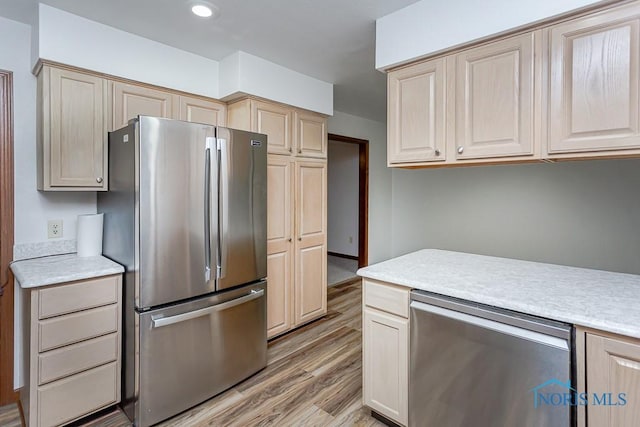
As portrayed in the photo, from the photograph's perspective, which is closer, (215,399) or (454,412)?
(454,412)

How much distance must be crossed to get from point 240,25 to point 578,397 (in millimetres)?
2580

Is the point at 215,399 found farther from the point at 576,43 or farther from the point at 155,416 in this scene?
the point at 576,43

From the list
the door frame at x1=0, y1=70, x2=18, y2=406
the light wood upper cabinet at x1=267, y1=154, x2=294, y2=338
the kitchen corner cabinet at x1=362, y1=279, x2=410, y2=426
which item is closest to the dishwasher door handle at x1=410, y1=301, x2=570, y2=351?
the kitchen corner cabinet at x1=362, y1=279, x2=410, y2=426

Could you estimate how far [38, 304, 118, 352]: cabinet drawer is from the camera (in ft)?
5.40

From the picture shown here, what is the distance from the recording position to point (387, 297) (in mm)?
1702

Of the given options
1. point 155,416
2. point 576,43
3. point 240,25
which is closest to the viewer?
point 576,43

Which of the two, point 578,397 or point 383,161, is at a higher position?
point 383,161

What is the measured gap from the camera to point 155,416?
1.79 m

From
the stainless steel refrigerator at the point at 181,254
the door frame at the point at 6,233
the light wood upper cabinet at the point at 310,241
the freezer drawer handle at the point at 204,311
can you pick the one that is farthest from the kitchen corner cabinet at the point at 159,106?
the freezer drawer handle at the point at 204,311

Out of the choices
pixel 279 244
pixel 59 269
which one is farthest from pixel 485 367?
pixel 59 269

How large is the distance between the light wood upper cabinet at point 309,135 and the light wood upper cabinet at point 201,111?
2.16 ft

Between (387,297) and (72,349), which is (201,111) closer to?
(72,349)

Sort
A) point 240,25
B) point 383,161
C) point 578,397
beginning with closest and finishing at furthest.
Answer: point 578,397 → point 240,25 → point 383,161

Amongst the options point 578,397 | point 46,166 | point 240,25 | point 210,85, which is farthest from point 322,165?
point 578,397
